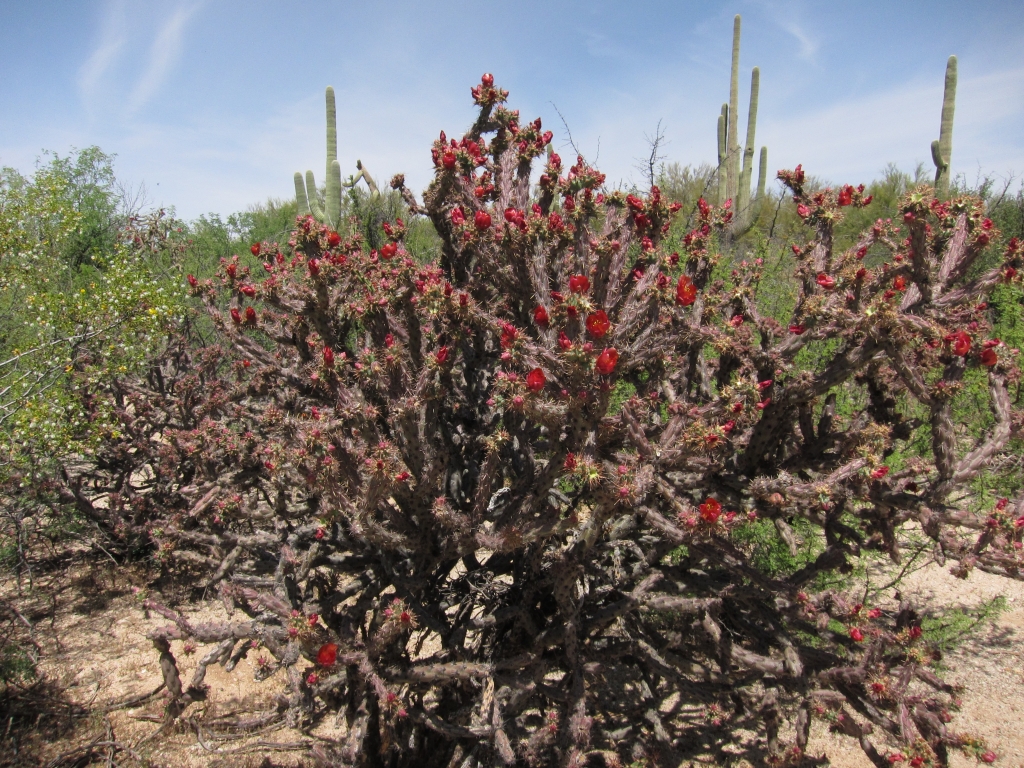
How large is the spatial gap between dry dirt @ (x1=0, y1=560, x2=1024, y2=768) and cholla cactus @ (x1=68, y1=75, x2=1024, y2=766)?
1098 mm

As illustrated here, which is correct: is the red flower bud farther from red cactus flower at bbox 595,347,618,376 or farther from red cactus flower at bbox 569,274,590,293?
red cactus flower at bbox 569,274,590,293

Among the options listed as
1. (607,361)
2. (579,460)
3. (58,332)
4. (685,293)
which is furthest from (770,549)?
→ (58,332)

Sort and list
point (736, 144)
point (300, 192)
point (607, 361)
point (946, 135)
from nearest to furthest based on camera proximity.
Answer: point (607, 361)
point (946, 135)
point (736, 144)
point (300, 192)

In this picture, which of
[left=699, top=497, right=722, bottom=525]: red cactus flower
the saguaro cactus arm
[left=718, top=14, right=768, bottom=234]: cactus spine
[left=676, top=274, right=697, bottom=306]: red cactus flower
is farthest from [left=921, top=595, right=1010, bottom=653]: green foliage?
the saguaro cactus arm

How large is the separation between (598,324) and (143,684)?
4725mm

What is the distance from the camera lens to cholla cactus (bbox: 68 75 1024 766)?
8.55ft

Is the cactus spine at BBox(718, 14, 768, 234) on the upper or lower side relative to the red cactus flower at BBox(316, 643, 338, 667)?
upper

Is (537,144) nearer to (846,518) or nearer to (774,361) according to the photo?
(774,361)

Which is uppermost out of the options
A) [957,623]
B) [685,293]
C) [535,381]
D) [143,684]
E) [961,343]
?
[685,293]

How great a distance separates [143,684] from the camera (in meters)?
5.01

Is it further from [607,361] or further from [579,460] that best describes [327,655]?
[607,361]

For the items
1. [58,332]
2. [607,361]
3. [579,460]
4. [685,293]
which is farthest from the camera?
[58,332]

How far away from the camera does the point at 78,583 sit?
21.0 feet

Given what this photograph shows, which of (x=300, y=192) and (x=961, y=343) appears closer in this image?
(x=961, y=343)
